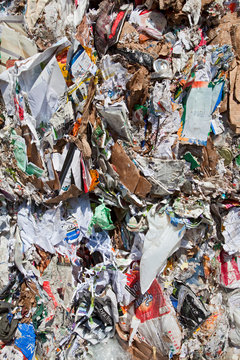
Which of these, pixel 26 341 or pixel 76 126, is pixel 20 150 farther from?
pixel 26 341

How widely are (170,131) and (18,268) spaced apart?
4.73ft

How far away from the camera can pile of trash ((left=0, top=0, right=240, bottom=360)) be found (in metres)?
1.70

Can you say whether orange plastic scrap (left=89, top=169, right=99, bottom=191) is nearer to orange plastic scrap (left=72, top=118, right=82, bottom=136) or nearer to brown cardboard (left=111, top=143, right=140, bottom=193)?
brown cardboard (left=111, top=143, right=140, bottom=193)

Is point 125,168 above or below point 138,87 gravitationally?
below

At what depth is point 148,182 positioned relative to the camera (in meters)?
1.72

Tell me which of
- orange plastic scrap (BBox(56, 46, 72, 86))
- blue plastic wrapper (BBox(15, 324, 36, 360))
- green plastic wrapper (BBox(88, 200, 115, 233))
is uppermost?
orange plastic scrap (BBox(56, 46, 72, 86))

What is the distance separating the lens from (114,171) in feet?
5.78

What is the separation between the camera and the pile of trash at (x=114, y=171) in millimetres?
1704

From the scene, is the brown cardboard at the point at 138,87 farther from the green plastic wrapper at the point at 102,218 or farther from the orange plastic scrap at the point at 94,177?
the green plastic wrapper at the point at 102,218

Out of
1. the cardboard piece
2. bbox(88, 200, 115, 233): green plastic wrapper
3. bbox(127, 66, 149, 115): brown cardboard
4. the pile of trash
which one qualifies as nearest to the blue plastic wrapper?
the pile of trash

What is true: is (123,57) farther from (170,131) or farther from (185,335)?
(185,335)

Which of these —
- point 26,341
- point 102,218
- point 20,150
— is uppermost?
point 20,150

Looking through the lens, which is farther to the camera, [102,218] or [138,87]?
[102,218]

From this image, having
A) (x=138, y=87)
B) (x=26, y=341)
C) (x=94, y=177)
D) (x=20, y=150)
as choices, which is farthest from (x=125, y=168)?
(x=26, y=341)
